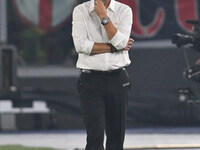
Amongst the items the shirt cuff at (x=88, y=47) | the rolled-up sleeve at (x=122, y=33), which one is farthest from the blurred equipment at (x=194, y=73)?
the shirt cuff at (x=88, y=47)

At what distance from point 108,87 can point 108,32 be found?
454 millimetres

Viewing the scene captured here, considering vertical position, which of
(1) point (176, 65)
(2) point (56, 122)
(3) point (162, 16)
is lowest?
(2) point (56, 122)

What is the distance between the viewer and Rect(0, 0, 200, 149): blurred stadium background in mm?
12367

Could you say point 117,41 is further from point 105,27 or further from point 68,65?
point 68,65

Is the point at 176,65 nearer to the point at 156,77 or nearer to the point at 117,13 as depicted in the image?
the point at 156,77

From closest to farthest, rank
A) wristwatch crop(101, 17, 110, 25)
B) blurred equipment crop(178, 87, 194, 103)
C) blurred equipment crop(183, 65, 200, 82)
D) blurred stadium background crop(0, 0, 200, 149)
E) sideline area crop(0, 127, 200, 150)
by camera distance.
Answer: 1. wristwatch crop(101, 17, 110, 25)
2. blurred equipment crop(183, 65, 200, 82)
3. sideline area crop(0, 127, 200, 150)
4. blurred equipment crop(178, 87, 194, 103)
5. blurred stadium background crop(0, 0, 200, 149)

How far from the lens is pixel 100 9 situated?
6.36 meters

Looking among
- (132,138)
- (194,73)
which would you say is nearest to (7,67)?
(132,138)

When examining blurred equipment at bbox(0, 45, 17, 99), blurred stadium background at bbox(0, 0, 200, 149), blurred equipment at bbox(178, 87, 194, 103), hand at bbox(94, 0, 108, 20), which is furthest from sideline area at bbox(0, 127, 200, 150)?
hand at bbox(94, 0, 108, 20)

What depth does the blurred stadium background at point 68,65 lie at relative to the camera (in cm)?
1237

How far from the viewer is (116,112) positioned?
6496 millimetres

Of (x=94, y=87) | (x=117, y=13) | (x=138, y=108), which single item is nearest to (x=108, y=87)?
(x=94, y=87)

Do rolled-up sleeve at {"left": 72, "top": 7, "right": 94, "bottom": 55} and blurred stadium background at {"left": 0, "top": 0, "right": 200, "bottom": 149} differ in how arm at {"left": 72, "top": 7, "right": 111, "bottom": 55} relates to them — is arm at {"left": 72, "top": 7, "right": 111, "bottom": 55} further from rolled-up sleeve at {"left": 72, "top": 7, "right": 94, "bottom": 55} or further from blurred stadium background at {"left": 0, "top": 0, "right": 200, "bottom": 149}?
blurred stadium background at {"left": 0, "top": 0, "right": 200, "bottom": 149}

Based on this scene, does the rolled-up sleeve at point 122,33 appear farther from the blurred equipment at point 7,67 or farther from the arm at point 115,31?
the blurred equipment at point 7,67
